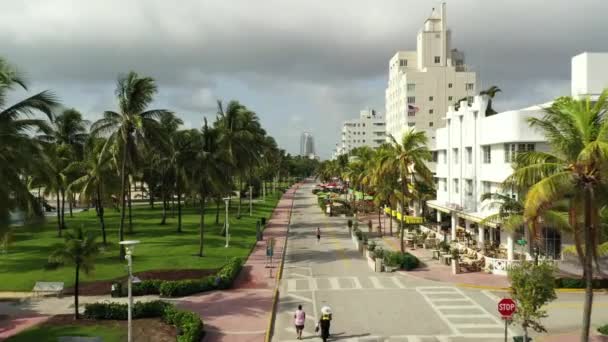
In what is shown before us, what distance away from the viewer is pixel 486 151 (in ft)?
117

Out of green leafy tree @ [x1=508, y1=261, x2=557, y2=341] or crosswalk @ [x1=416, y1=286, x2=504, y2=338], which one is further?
crosswalk @ [x1=416, y1=286, x2=504, y2=338]

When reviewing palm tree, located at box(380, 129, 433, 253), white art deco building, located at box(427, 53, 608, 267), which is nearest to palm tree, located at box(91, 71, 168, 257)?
palm tree, located at box(380, 129, 433, 253)

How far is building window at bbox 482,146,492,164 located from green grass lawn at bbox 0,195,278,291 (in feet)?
59.3

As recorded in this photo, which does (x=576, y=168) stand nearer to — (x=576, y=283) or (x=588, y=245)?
(x=588, y=245)

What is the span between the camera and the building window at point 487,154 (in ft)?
115

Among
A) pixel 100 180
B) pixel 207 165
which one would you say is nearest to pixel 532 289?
pixel 207 165

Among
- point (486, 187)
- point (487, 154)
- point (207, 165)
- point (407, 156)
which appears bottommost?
point (486, 187)

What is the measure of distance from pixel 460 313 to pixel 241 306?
9580 millimetres

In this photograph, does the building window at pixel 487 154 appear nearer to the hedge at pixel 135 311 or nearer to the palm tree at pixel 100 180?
the hedge at pixel 135 311

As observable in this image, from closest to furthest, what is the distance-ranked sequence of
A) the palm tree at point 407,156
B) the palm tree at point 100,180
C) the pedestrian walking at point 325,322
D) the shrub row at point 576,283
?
the pedestrian walking at point 325,322 < the shrub row at point 576,283 < the palm tree at point 407,156 < the palm tree at point 100,180

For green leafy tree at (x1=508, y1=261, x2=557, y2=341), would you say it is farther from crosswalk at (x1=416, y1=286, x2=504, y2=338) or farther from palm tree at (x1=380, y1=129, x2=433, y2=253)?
palm tree at (x1=380, y1=129, x2=433, y2=253)

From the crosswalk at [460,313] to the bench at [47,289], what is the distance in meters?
17.9

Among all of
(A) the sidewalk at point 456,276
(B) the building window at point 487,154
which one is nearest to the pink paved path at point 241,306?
(A) the sidewalk at point 456,276

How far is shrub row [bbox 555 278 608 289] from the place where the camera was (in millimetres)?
25969
